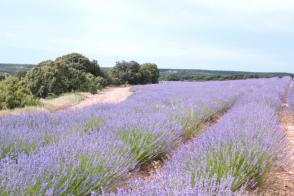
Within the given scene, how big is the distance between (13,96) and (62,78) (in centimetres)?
733

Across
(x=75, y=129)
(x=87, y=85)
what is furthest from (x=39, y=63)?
(x=75, y=129)

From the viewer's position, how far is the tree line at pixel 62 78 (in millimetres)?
10117

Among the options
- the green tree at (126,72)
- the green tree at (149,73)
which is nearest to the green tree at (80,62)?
the green tree at (126,72)

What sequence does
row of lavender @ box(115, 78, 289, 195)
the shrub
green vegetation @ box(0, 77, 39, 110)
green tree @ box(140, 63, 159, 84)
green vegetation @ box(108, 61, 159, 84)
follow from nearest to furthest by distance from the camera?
row of lavender @ box(115, 78, 289, 195) → green vegetation @ box(0, 77, 39, 110) → the shrub → green vegetation @ box(108, 61, 159, 84) → green tree @ box(140, 63, 159, 84)

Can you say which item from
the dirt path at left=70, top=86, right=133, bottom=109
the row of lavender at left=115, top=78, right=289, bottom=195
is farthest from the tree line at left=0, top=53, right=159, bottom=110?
the row of lavender at left=115, top=78, right=289, bottom=195

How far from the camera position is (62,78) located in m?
17.1

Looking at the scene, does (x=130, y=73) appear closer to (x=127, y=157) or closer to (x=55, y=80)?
(x=55, y=80)

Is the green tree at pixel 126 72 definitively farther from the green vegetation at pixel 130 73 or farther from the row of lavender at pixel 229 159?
the row of lavender at pixel 229 159

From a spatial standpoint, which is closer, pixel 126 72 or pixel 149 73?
pixel 126 72

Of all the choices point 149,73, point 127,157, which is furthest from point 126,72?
point 127,157

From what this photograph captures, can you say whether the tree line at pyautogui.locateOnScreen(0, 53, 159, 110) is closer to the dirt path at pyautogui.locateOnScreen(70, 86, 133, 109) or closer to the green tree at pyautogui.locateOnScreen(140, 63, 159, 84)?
the green tree at pyautogui.locateOnScreen(140, 63, 159, 84)

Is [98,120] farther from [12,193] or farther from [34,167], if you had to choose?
[12,193]

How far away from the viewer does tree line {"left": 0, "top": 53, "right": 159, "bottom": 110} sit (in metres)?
10.1

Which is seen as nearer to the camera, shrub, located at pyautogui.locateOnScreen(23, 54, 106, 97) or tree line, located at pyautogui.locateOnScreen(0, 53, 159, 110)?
tree line, located at pyautogui.locateOnScreen(0, 53, 159, 110)
